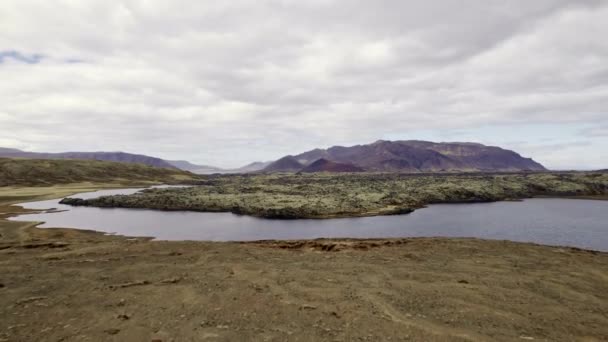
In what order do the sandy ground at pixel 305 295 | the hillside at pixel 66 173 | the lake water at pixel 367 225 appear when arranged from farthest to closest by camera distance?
the hillside at pixel 66 173 < the lake water at pixel 367 225 < the sandy ground at pixel 305 295

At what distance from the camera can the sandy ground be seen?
1148 centimetres

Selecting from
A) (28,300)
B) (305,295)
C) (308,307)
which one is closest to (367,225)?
(305,295)

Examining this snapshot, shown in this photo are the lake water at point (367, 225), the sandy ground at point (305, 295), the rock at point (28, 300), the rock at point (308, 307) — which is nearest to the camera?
the sandy ground at point (305, 295)

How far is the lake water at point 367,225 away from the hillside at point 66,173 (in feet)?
A: 234

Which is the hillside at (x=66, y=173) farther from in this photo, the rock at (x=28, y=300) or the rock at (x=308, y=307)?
the rock at (x=308, y=307)

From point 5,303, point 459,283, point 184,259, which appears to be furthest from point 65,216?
point 459,283

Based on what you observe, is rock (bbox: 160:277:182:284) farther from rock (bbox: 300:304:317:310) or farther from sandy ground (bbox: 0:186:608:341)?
rock (bbox: 300:304:317:310)

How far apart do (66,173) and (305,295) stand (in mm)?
136670

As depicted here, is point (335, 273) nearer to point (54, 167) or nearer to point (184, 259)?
point (184, 259)

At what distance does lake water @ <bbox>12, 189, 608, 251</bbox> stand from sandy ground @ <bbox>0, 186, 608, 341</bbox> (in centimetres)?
1073

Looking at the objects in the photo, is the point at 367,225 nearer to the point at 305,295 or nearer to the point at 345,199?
the point at 345,199

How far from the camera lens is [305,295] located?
48.4ft

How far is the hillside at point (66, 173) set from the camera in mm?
106125

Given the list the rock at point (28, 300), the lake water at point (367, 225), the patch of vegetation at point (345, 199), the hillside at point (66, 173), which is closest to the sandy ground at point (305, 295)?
the rock at point (28, 300)
